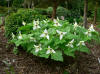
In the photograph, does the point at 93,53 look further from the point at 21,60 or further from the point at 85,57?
the point at 21,60

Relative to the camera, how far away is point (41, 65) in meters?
2.61

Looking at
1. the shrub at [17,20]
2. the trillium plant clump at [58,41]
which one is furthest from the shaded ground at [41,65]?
the shrub at [17,20]

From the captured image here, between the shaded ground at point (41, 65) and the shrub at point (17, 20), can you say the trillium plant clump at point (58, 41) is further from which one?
the shrub at point (17, 20)

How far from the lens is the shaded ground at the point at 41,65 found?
95.0 inches

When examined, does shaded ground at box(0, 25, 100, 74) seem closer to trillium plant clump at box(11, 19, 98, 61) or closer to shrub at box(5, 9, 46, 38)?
trillium plant clump at box(11, 19, 98, 61)

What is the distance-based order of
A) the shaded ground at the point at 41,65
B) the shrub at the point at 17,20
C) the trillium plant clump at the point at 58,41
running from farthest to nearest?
the shrub at the point at 17,20 → the shaded ground at the point at 41,65 → the trillium plant clump at the point at 58,41

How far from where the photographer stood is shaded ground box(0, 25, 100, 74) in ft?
7.92

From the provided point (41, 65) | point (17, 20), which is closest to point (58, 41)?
point (41, 65)

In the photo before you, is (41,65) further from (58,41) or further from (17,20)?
(17,20)

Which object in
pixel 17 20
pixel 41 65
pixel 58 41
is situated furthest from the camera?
pixel 17 20

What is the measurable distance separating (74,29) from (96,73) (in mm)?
A: 848

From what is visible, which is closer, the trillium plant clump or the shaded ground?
the trillium plant clump

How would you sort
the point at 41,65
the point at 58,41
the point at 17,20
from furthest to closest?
the point at 17,20 < the point at 41,65 < the point at 58,41

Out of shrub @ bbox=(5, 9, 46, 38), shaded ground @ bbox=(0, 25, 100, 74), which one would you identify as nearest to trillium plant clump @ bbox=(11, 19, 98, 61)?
shaded ground @ bbox=(0, 25, 100, 74)
